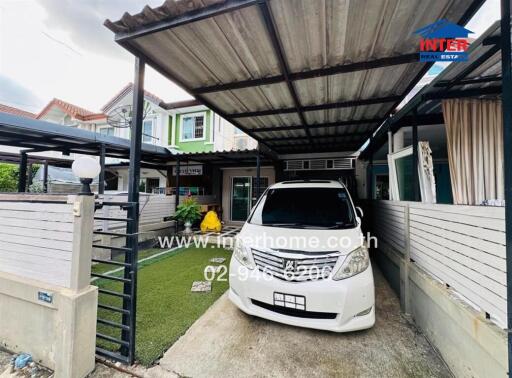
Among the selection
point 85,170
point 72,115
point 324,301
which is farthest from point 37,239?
point 72,115

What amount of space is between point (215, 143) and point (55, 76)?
7.22 m

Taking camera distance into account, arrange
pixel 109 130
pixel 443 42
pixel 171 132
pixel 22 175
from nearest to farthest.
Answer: pixel 443 42
pixel 22 175
pixel 171 132
pixel 109 130

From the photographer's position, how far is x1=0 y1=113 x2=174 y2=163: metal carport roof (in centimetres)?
417

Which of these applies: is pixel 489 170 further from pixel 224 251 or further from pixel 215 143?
pixel 215 143

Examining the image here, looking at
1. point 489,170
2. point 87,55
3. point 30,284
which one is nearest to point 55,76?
point 87,55

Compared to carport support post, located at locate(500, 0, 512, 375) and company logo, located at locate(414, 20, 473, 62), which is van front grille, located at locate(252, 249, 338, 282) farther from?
company logo, located at locate(414, 20, 473, 62)

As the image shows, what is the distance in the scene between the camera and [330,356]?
2094mm

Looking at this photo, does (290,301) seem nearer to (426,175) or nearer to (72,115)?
(426,175)

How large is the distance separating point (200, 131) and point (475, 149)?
961 centimetres

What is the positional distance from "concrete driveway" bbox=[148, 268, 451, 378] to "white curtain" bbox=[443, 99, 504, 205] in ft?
6.43

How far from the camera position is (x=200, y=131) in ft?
34.0

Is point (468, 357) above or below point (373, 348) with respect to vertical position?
above

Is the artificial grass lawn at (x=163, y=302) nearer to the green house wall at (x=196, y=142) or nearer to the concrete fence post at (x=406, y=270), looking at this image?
the concrete fence post at (x=406, y=270)

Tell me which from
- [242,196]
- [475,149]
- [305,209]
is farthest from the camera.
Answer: [242,196]
